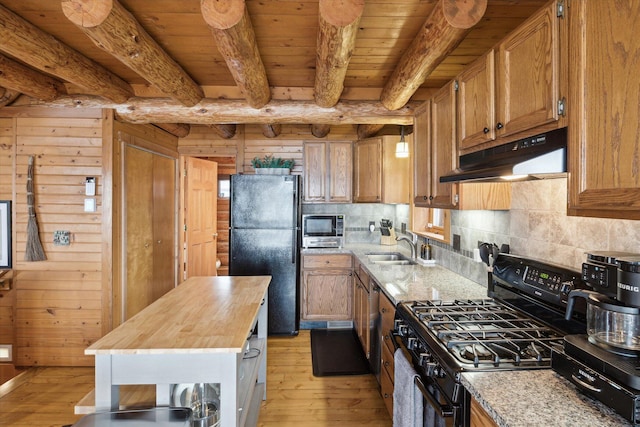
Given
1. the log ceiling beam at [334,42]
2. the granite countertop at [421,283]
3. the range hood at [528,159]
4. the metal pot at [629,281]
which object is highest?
the log ceiling beam at [334,42]

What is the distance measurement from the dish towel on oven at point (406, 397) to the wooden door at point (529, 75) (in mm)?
1136

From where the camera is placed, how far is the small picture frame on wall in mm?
3029

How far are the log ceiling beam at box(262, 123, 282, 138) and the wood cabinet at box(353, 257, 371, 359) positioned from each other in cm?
191

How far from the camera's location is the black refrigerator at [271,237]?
3.81m

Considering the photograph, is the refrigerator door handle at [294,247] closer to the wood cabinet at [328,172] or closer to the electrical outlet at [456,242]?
the wood cabinet at [328,172]

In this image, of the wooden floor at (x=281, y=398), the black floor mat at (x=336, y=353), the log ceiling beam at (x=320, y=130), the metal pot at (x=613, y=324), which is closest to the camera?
the metal pot at (x=613, y=324)

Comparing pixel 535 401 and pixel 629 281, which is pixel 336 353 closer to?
pixel 535 401

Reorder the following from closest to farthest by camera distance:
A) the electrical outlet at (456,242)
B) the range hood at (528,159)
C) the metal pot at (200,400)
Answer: the range hood at (528,159), the metal pot at (200,400), the electrical outlet at (456,242)

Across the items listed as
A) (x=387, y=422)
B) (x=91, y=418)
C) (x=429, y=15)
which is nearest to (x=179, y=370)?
(x=91, y=418)

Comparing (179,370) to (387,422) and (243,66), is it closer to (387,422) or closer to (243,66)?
(387,422)

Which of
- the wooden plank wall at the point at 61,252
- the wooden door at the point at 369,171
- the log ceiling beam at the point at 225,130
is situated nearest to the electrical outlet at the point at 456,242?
the wooden door at the point at 369,171

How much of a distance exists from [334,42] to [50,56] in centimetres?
185

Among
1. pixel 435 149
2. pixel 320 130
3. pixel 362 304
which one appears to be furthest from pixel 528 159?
pixel 320 130

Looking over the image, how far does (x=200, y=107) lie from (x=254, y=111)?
0.49 meters
